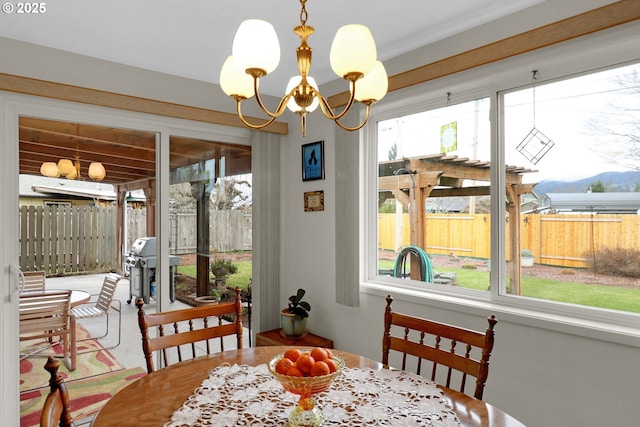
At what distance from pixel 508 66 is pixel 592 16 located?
43 cm

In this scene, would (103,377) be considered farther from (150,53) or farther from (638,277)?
(638,277)

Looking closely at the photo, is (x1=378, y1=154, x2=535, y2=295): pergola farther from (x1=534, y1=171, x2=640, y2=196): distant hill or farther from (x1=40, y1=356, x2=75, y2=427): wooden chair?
(x1=40, y1=356, x2=75, y2=427): wooden chair

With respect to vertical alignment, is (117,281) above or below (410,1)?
below

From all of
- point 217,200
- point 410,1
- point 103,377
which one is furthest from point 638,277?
point 103,377

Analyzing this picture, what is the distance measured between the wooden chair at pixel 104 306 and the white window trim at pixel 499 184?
1.87 meters

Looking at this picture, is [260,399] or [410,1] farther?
[410,1]

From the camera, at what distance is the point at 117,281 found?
2.97m

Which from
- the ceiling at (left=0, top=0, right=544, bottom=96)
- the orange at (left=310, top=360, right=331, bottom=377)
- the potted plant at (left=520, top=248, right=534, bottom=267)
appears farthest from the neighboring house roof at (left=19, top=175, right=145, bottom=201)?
the potted plant at (left=520, top=248, right=534, bottom=267)

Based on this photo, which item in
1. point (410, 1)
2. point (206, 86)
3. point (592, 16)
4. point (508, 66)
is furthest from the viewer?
point (206, 86)

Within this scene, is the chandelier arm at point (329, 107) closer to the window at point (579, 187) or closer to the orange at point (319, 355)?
the orange at point (319, 355)

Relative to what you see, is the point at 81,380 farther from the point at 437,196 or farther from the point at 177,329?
the point at 437,196

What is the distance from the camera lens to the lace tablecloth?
1.22 m

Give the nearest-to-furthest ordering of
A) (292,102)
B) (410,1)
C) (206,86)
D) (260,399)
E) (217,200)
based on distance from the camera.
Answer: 1. (260,399)
2. (292,102)
3. (410,1)
4. (206,86)
5. (217,200)

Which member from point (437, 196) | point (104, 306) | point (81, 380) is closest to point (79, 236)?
point (104, 306)
